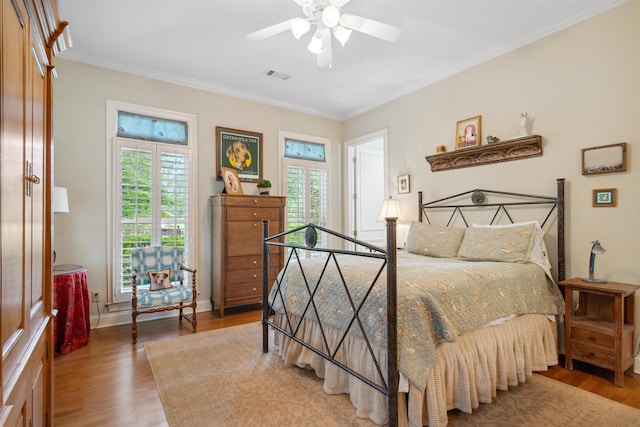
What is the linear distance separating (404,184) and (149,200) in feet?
10.6

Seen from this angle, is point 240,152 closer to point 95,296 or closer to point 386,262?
point 95,296

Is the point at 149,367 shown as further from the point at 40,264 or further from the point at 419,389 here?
the point at 419,389

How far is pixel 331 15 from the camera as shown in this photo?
219 cm

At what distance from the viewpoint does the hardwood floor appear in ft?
6.52

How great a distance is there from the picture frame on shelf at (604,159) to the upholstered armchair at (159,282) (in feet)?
12.7

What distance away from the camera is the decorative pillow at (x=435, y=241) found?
10.8ft

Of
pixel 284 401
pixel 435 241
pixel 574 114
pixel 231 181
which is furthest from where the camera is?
pixel 231 181

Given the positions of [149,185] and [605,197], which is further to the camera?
[149,185]

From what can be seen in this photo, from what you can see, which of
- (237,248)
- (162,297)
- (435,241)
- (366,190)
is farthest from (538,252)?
(162,297)

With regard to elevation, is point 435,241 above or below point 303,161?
below

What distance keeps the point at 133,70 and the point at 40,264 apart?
3.10 meters

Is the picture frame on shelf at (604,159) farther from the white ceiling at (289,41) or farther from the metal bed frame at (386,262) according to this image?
the white ceiling at (289,41)

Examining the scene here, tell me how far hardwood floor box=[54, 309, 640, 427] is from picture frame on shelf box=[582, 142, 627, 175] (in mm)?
1578


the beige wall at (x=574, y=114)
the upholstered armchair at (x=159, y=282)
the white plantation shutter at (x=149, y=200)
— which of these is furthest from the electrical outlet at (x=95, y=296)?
the beige wall at (x=574, y=114)
